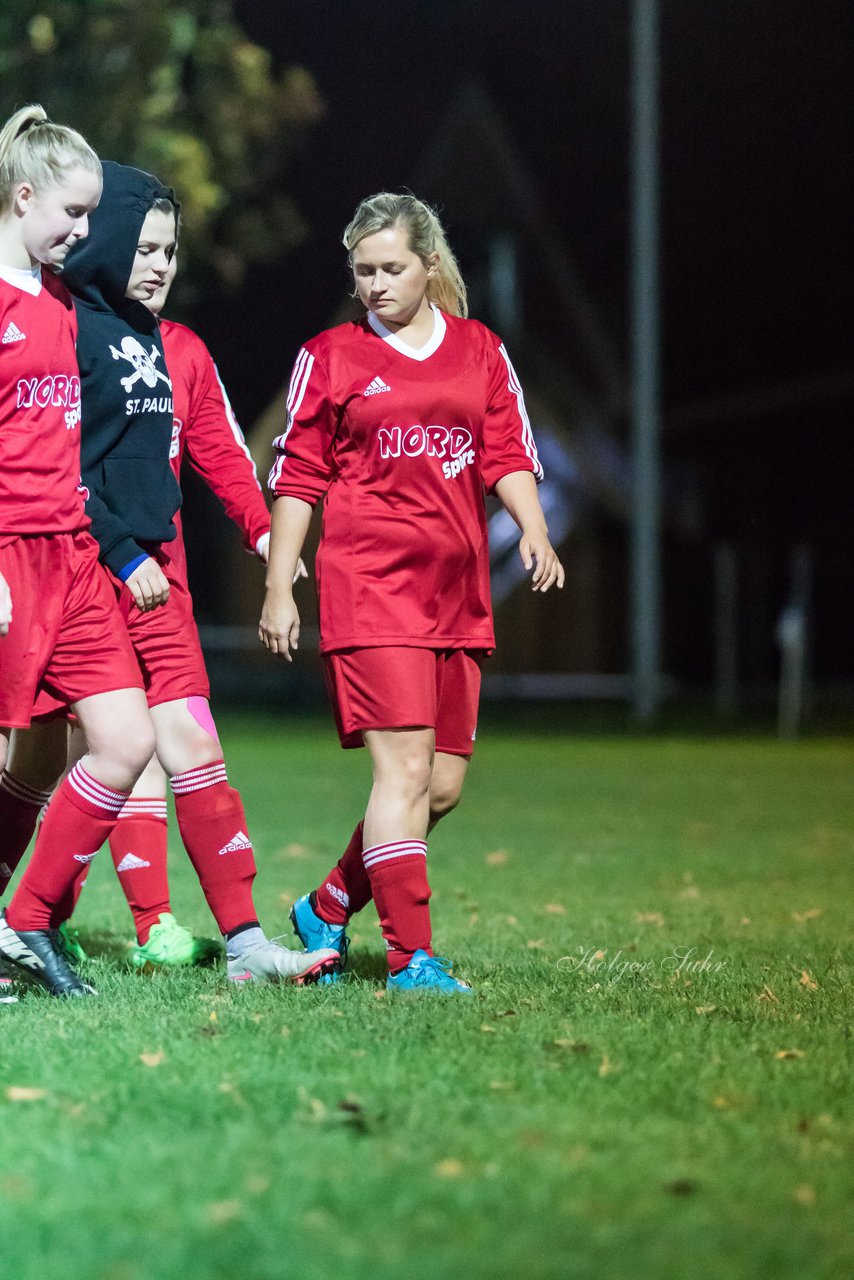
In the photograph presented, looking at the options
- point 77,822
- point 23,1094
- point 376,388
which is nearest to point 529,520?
point 376,388

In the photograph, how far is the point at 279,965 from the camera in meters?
5.66

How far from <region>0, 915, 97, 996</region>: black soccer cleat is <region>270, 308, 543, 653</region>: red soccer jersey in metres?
1.14

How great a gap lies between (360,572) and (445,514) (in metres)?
0.29

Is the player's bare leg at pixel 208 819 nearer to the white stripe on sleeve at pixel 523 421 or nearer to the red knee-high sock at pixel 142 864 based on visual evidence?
the red knee-high sock at pixel 142 864

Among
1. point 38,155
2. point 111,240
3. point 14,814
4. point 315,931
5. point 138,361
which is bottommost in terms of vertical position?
point 315,931

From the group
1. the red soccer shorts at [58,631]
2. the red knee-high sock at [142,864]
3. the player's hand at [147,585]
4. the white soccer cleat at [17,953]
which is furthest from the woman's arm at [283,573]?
the white soccer cleat at [17,953]

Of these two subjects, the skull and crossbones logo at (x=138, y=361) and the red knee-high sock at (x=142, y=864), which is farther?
the red knee-high sock at (x=142, y=864)

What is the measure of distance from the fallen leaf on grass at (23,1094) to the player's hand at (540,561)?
7.06 feet

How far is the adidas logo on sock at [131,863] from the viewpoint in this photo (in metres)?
6.37

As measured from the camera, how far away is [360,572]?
5660 millimetres

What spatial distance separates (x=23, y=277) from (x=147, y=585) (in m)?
0.92

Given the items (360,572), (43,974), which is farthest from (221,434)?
(43,974)

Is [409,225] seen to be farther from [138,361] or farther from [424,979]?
[424,979]

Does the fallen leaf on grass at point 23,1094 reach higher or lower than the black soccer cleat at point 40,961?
higher
